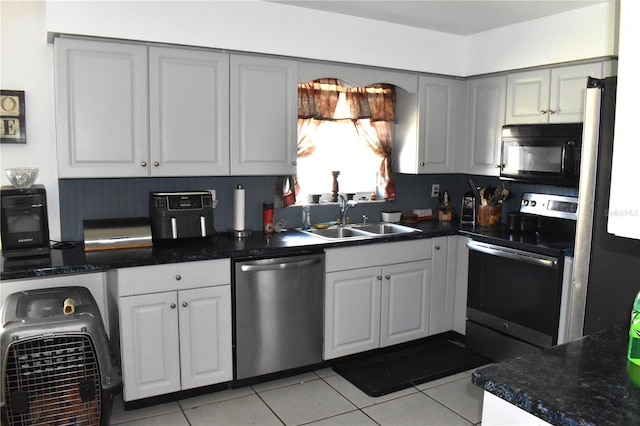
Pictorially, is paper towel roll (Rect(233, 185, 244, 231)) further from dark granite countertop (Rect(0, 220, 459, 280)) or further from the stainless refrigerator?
the stainless refrigerator

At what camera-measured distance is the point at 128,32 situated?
2.86 m

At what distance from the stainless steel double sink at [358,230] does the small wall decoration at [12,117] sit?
1.84 meters

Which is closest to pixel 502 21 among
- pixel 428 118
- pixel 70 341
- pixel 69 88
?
pixel 428 118

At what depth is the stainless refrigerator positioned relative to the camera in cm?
222

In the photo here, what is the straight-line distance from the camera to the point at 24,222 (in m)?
2.76

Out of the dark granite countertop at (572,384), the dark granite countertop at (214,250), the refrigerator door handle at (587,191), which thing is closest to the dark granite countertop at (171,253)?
the dark granite countertop at (214,250)

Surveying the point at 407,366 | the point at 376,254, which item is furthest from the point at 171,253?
the point at 407,366

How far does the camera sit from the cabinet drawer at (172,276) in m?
2.75

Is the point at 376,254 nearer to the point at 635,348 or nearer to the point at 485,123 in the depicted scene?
the point at 485,123

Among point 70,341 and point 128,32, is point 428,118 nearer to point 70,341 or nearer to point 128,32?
point 128,32

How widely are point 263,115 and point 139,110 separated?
2.44ft

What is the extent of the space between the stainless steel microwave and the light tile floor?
4.71 feet

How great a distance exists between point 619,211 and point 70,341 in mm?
2384

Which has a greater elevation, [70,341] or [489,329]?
[70,341]
